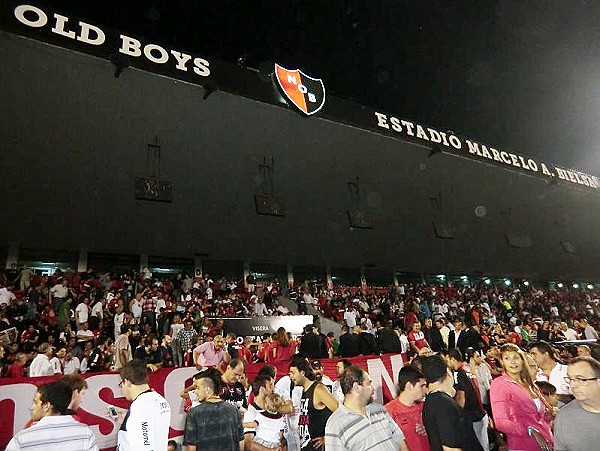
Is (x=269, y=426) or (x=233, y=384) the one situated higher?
(x=233, y=384)

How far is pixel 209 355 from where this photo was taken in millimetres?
8328

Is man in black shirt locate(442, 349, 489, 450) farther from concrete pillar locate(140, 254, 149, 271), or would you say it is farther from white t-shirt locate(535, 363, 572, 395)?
concrete pillar locate(140, 254, 149, 271)

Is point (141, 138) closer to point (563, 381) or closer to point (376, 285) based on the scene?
point (563, 381)

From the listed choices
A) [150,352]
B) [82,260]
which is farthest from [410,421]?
[82,260]

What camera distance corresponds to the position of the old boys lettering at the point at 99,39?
7.81 metres

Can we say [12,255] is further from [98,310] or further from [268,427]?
[268,427]

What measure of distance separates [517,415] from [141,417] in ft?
9.80

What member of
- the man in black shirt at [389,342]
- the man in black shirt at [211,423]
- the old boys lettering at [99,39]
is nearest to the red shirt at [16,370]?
the man in black shirt at [211,423]

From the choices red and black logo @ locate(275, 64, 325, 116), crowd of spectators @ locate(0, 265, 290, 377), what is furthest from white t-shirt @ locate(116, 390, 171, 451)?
red and black logo @ locate(275, 64, 325, 116)

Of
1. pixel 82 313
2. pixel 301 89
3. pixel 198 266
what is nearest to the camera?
pixel 301 89

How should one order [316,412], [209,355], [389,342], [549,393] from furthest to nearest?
[389,342] → [209,355] → [549,393] → [316,412]

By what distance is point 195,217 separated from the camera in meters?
17.9

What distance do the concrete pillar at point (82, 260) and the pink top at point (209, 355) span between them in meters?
14.2

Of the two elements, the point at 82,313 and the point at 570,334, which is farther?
the point at 570,334
